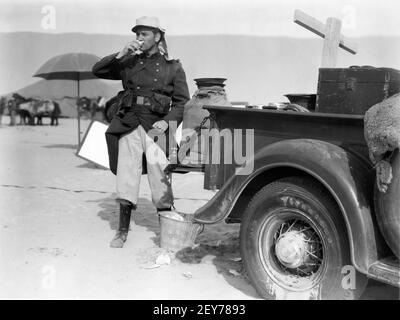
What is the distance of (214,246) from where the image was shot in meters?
4.80

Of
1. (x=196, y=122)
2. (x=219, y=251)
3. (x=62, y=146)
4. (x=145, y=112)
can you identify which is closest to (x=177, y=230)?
(x=219, y=251)

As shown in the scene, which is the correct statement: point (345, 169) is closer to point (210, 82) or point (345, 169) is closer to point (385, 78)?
point (385, 78)

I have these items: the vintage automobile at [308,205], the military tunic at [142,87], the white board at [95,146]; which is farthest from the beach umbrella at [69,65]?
the vintage automobile at [308,205]

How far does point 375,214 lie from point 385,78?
2.89 feet

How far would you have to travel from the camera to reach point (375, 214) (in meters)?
2.91

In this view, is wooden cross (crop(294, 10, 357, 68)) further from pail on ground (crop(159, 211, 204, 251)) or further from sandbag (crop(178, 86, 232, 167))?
pail on ground (crop(159, 211, 204, 251))

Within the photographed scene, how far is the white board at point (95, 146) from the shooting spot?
31.5ft

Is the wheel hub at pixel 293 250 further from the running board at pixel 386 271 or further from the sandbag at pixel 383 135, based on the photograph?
the sandbag at pixel 383 135

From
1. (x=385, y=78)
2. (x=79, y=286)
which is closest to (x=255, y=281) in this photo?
(x=79, y=286)

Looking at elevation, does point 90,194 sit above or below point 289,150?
below

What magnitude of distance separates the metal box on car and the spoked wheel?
23.7 inches

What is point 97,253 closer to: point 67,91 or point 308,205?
point 308,205

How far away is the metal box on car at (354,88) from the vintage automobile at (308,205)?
0.02 m

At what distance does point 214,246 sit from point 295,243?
1.67 m
